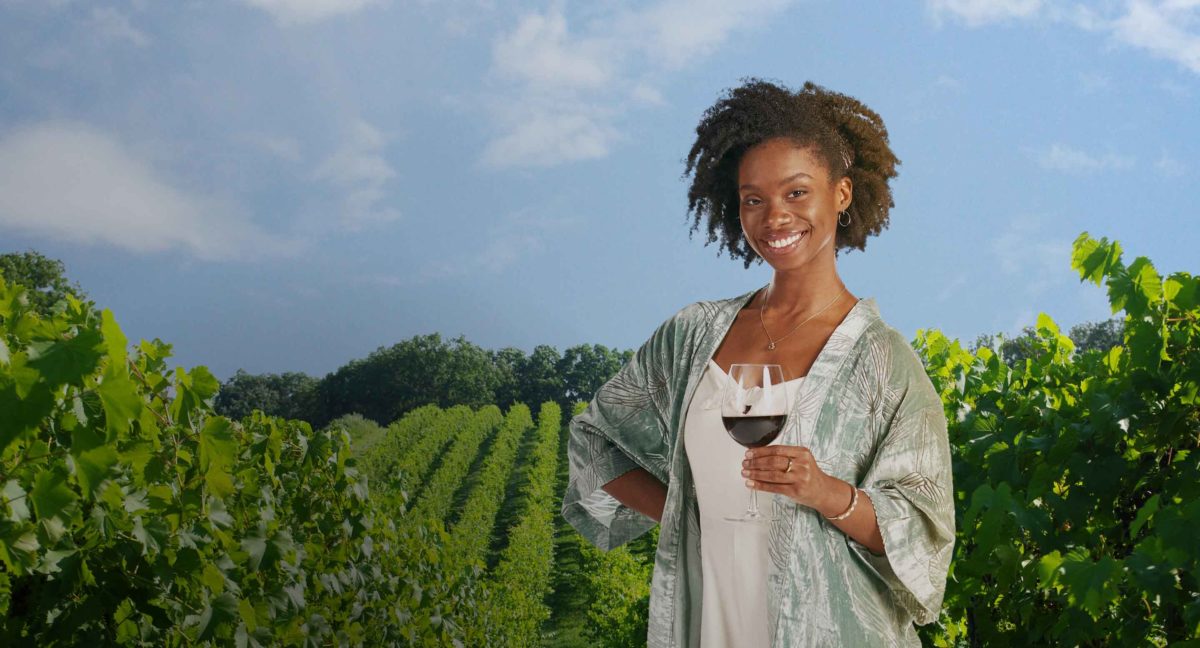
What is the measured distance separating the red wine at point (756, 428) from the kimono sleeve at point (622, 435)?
0.40 metres

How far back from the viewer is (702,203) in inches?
94.7

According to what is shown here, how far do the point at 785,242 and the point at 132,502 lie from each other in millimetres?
1408

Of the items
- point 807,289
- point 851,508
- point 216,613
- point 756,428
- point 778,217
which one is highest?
point 778,217

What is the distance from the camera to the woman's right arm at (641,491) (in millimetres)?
2215

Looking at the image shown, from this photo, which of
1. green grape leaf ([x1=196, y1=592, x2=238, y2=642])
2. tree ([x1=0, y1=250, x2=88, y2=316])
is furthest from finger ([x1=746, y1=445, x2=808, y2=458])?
tree ([x1=0, y1=250, x2=88, y2=316])

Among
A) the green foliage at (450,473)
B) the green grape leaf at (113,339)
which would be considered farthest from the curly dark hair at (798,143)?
the green foliage at (450,473)

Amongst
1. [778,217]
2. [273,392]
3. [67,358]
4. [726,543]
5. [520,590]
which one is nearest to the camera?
[67,358]

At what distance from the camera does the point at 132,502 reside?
217cm

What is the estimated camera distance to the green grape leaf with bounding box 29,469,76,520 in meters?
1.74

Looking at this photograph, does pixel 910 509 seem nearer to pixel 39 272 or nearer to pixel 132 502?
pixel 132 502

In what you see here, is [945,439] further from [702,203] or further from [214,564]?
[214,564]

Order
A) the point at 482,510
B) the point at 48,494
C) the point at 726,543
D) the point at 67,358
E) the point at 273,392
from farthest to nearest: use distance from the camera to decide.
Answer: the point at 273,392 → the point at 482,510 → the point at 726,543 → the point at 48,494 → the point at 67,358

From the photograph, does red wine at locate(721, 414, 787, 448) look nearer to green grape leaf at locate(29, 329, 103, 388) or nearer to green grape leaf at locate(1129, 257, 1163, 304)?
green grape leaf at locate(29, 329, 103, 388)

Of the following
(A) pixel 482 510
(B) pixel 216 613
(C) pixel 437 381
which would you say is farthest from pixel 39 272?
(B) pixel 216 613
